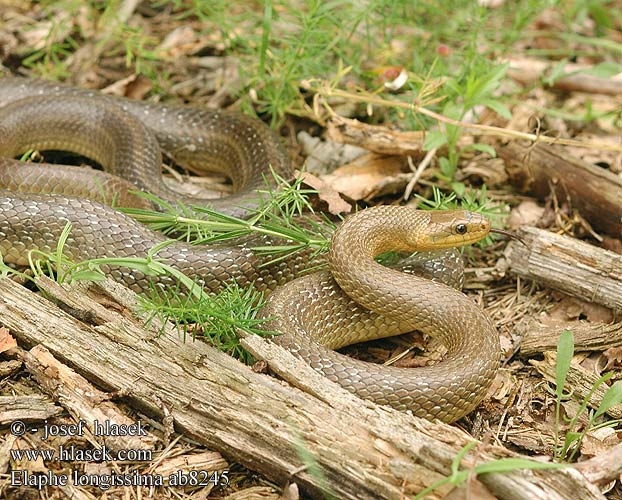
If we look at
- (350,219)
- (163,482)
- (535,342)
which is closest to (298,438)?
(163,482)

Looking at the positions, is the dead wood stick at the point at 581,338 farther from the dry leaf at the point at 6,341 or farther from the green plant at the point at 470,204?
the dry leaf at the point at 6,341

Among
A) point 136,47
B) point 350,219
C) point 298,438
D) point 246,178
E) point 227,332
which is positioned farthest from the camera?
point 136,47

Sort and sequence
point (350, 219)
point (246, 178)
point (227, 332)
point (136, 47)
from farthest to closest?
point (136, 47)
point (246, 178)
point (350, 219)
point (227, 332)

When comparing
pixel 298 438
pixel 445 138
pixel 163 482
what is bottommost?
pixel 163 482

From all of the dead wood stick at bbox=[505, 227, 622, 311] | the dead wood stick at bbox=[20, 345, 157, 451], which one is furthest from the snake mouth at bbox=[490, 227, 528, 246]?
the dead wood stick at bbox=[20, 345, 157, 451]

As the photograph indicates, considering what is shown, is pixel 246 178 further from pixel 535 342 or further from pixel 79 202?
pixel 535 342

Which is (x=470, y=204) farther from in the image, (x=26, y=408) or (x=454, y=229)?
(x=26, y=408)

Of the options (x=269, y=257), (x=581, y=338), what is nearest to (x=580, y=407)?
(x=581, y=338)
